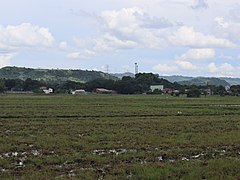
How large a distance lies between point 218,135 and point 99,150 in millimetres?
10409

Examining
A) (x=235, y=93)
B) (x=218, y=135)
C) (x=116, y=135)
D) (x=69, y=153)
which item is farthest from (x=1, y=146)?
(x=235, y=93)

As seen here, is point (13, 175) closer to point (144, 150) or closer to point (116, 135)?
point (144, 150)

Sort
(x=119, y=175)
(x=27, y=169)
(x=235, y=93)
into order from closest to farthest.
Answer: (x=119, y=175) < (x=27, y=169) < (x=235, y=93)

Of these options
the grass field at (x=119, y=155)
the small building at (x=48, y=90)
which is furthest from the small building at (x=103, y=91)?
the grass field at (x=119, y=155)

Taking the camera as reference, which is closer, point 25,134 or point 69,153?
point 69,153

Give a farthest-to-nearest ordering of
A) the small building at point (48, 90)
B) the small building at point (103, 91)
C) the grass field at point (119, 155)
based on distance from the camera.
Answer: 1. the small building at point (103, 91)
2. the small building at point (48, 90)
3. the grass field at point (119, 155)

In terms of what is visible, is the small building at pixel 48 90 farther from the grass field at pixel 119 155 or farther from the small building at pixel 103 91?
the grass field at pixel 119 155

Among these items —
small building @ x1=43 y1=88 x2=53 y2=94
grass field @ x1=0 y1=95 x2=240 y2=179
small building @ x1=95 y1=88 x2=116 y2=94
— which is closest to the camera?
grass field @ x1=0 y1=95 x2=240 y2=179

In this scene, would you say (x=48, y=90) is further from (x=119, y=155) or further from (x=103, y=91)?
(x=119, y=155)

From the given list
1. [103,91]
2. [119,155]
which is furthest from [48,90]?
[119,155]

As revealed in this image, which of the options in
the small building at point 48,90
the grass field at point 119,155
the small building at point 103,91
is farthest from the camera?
the small building at point 103,91

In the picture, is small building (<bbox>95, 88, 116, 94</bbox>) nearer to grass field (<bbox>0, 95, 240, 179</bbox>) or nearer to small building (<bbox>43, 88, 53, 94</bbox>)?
small building (<bbox>43, 88, 53, 94</bbox>)

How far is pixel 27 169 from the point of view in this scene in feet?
52.7

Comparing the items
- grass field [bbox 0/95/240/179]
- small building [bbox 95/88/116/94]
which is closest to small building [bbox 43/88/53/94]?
small building [bbox 95/88/116/94]
